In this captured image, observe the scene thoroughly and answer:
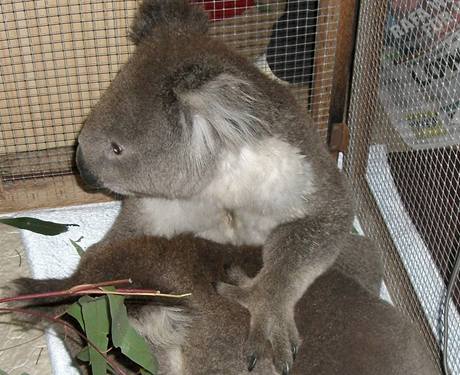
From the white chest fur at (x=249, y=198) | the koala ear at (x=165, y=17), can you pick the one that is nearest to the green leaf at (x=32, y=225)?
the white chest fur at (x=249, y=198)

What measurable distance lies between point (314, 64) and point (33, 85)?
1.14m

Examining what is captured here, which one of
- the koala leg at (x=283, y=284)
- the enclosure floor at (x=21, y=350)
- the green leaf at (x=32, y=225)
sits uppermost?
the green leaf at (x=32, y=225)

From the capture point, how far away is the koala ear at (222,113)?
1.79 m

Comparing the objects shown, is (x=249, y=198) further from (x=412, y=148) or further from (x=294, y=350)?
→ (x=412, y=148)

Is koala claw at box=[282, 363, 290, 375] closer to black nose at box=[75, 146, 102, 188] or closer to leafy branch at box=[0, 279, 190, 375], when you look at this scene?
leafy branch at box=[0, 279, 190, 375]

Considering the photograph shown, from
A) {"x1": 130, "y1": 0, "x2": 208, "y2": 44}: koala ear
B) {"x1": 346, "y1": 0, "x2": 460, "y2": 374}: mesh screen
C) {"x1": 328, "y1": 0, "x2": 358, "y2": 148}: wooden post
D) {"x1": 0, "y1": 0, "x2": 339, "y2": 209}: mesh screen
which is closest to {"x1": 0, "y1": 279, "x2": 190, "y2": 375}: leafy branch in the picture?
{"x1": 130, "y1": 0, "x2": 208, "y2": 44}: koala ear

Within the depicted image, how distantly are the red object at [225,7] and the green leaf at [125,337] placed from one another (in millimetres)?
1779

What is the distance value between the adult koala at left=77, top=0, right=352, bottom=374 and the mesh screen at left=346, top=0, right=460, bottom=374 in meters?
0.49

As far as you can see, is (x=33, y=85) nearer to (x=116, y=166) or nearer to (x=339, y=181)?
(x=116, y=166)

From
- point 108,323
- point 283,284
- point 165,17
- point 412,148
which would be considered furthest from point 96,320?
point 412,148

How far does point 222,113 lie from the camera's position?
6.01ft

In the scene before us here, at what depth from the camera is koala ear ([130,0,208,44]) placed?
216 cm

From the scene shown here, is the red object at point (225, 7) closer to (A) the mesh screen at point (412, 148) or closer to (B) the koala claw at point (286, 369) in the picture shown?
(A) the mesh screen at point (412, 148)

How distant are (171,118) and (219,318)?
53 centimetres
